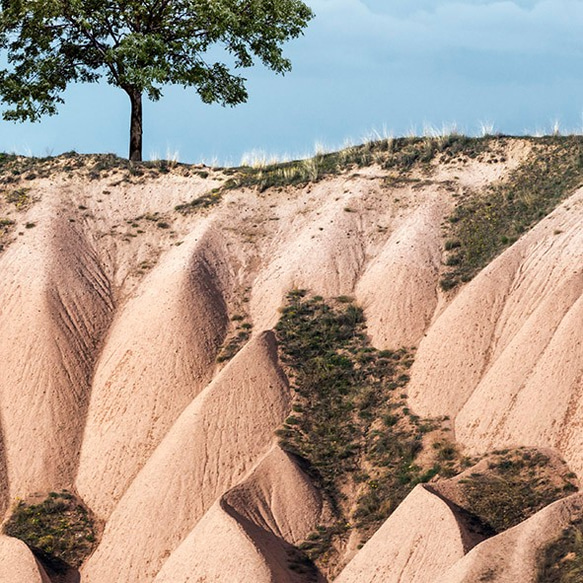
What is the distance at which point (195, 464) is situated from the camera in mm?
35688

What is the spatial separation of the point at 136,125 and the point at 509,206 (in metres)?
17.7

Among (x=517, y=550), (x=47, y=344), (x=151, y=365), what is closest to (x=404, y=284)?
(x=151, y=365)

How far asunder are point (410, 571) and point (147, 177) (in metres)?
24.3

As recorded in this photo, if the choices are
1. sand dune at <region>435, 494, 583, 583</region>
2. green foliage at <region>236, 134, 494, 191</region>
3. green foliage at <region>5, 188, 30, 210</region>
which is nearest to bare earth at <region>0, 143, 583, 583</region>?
sand dune at <region>435, 494, 583, 583</region>

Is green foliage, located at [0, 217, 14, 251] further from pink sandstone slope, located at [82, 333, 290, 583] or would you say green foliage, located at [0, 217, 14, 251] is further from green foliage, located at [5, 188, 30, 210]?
pink sandstone slope, located at [82, 333, 290, 583]

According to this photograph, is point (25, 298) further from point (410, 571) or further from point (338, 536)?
point (410, 571)

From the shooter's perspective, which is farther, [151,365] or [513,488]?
[151,365]

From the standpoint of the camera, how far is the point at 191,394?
127 ft

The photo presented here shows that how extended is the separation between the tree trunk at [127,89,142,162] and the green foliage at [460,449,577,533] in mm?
24972

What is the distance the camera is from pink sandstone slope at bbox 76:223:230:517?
123ft

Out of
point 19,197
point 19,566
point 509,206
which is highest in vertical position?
point 19,197

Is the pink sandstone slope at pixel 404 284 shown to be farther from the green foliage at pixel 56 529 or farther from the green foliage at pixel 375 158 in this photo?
the green foliage at pixel 56 529

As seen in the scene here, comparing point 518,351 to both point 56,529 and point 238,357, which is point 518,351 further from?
point 56,529

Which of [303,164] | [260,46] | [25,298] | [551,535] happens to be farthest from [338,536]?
[260,46]
